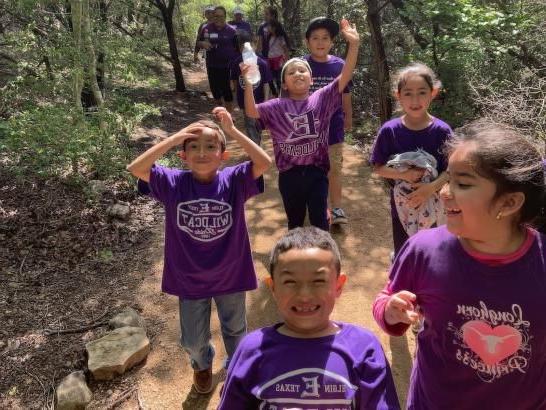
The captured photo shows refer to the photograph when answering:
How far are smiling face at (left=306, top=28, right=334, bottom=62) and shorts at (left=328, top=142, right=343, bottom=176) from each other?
832 millimetres

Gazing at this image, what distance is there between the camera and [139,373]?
3.20 metres

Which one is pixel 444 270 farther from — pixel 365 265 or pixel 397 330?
pixel 365 265

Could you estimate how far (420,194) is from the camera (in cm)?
289

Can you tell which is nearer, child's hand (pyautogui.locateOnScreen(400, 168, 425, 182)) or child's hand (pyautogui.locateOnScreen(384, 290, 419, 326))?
child's hand (pyautogui.locateOnScreen(384, 290, 419, 326))

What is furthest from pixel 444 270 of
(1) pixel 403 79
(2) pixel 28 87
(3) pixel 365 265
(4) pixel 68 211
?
(2) pixel 28 87

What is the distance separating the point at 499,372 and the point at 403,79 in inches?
76.6

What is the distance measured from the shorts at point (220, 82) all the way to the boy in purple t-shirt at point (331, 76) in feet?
15.6

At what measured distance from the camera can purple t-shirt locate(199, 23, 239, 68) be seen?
29.8 ft

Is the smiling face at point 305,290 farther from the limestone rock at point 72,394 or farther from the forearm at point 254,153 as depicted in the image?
the limestone rock at point 72,394

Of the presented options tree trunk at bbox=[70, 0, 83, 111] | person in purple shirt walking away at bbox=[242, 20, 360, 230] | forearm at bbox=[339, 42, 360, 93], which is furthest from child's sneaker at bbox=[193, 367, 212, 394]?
tree trunk at bbox=[70, 0, 83, 111]

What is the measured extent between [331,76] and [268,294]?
2118 mm

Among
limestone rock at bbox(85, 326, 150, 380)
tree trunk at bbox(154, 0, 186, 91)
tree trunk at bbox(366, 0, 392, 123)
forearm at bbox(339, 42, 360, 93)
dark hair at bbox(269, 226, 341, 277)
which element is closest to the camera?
dark hair at bbox(269, 226, 341, 277)

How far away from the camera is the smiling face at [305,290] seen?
1560 millimetres

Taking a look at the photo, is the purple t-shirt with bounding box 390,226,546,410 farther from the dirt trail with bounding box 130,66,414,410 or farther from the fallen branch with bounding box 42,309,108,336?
the fallen branch with bounding box 42,309,108,336
